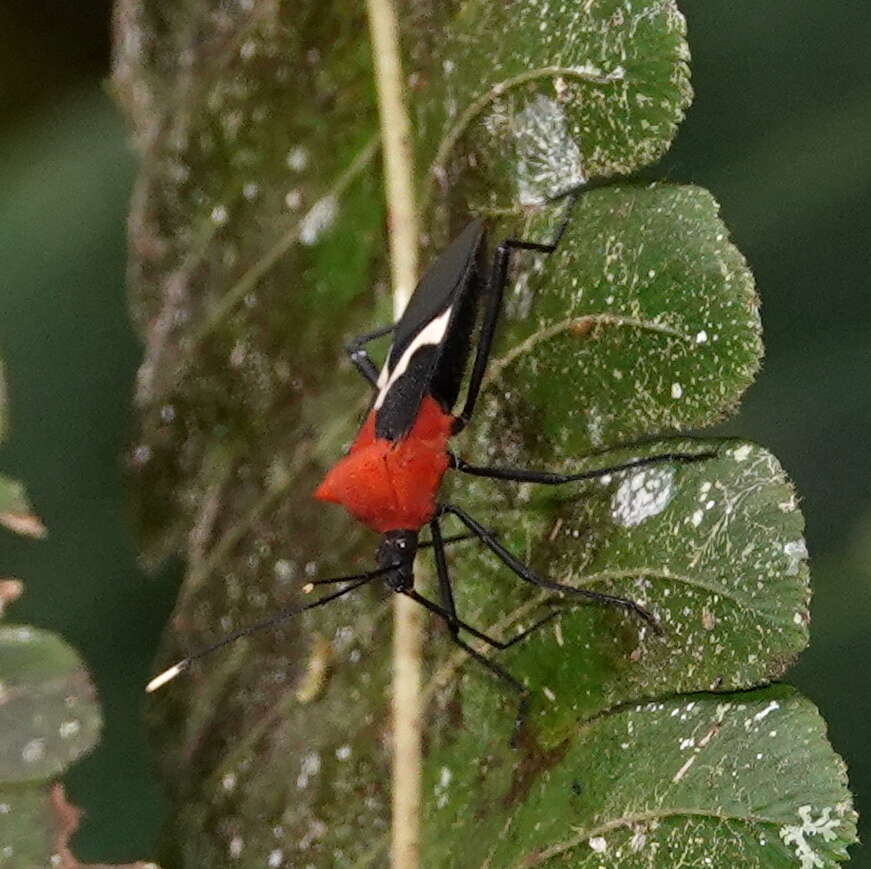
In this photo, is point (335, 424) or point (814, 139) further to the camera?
point (814, 139)

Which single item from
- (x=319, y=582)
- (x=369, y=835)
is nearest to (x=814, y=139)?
(x=319, y=582)

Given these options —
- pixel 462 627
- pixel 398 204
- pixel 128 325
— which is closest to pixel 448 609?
pixel 462 627

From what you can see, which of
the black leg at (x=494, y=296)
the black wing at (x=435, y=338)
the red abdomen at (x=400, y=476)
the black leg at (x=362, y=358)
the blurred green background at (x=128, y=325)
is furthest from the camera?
the blurred green background at (x=128, y=325)

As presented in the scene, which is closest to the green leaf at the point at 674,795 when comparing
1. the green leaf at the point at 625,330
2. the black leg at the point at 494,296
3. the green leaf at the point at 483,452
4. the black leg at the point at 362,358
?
the green leaf at the point at 483,452

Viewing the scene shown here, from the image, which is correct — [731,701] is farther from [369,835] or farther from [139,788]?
[139,788]

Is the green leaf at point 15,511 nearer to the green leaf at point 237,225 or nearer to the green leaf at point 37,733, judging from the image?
the green leaf at point 37,733

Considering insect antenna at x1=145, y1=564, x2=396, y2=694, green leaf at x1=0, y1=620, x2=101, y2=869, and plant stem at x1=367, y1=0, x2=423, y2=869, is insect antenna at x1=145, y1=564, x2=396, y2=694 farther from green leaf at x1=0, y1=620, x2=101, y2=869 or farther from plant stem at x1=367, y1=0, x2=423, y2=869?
green leaf at x1=0, y1=620, x2=101, y2=869
